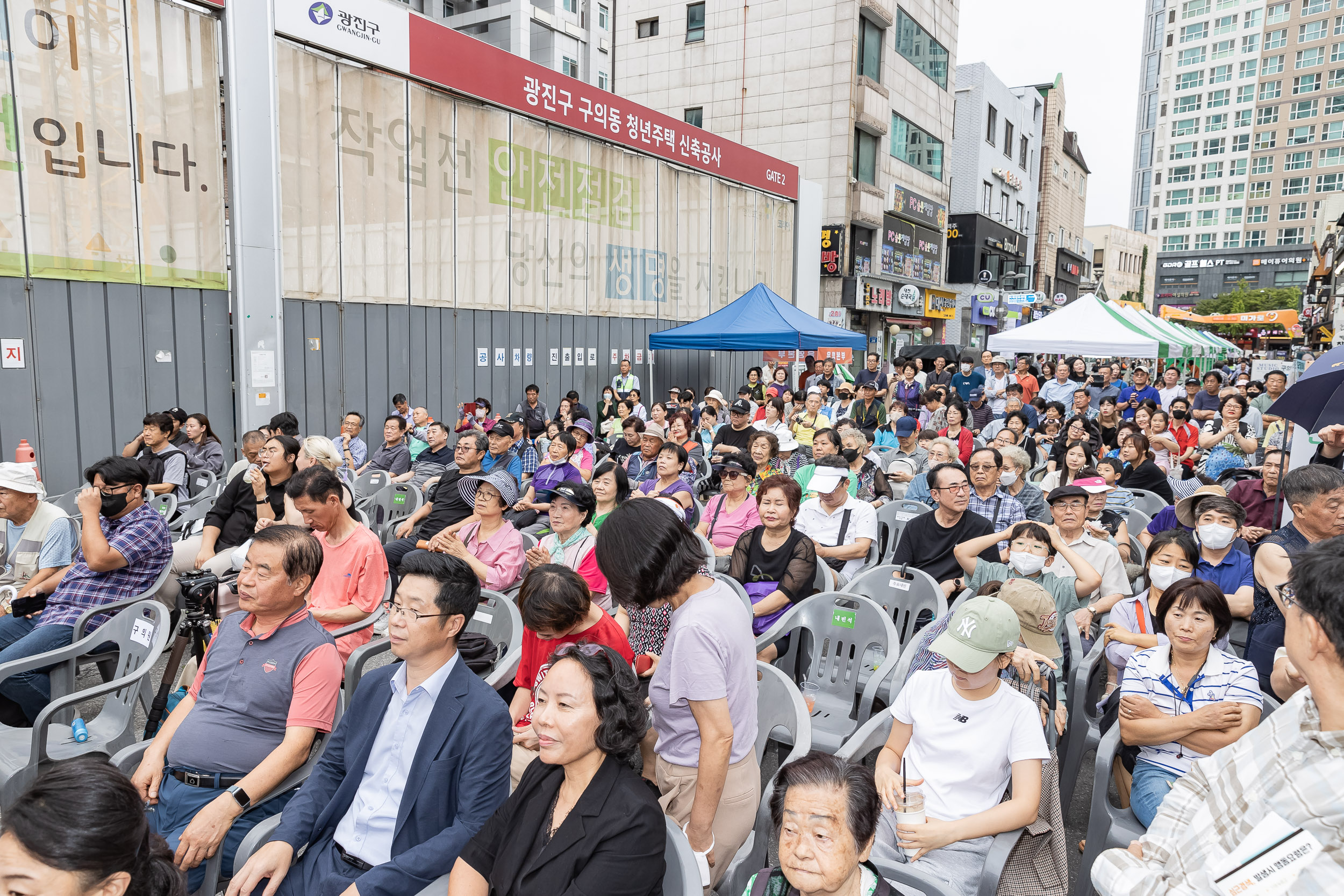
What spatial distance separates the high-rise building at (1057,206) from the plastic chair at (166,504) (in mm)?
42752

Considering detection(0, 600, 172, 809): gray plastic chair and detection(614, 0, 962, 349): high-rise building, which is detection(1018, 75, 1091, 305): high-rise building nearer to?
detection(614, 0, 962, 349): high-rise building

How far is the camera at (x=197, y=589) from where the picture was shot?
3.67m

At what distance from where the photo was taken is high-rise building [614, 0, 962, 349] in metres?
23.8

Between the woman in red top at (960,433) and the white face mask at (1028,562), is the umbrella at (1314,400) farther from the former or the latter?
the woman in red top at (960,433)

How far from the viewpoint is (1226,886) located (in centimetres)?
142

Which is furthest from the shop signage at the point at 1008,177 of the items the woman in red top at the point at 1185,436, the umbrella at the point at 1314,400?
Result: the umbrella at the point at 1314,400

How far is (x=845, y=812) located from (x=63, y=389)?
398 inches

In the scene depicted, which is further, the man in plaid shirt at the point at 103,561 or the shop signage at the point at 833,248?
the shop signage at the point at 833,248

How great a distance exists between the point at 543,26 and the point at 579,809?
45.1 metres

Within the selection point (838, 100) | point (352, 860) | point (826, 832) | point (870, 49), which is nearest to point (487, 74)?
point (352, 860)

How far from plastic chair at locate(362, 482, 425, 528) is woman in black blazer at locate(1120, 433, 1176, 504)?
6525mm

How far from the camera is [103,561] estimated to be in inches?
161

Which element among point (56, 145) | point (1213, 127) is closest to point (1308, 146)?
point (1213, 127)

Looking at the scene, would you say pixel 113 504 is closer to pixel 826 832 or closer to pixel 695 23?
pixel 826 832
